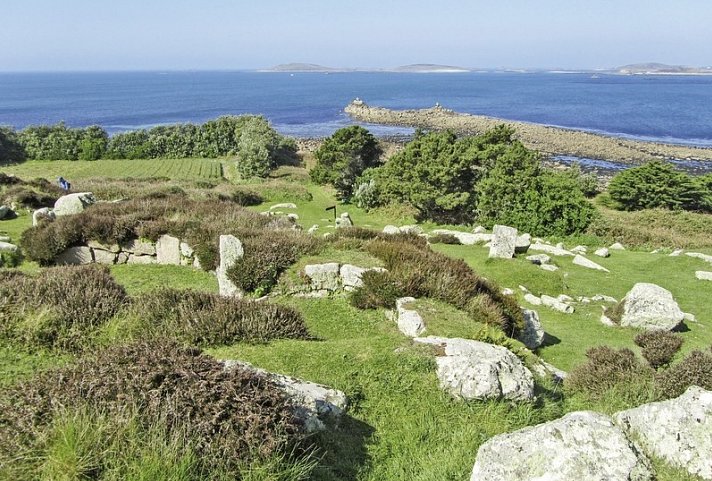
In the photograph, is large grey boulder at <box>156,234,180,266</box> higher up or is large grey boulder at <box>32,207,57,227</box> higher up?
large grey boulder at <box>32,207,57,227</box>

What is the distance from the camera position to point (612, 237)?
30.7m

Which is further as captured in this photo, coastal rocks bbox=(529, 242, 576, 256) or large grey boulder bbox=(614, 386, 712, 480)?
coastal rocks bbox=(529, 242, 576, 256)

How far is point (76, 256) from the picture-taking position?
1708 centimetres

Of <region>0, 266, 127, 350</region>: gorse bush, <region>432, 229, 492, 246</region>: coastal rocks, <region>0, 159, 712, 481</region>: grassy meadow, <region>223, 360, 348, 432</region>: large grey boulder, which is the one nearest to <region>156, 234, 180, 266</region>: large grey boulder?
<region>0, 159, 712, 481</region>: grassy meadow

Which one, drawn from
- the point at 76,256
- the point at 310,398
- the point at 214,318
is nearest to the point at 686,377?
the point at 310,398

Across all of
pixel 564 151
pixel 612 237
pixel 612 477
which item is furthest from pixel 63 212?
pixel 564 151

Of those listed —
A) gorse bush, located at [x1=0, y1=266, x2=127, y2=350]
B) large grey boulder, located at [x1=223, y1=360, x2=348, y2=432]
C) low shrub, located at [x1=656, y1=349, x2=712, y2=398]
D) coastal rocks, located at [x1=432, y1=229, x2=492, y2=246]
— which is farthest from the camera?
coastal rocks, located at [x1=432, y1=229, x2=492, y2=246]

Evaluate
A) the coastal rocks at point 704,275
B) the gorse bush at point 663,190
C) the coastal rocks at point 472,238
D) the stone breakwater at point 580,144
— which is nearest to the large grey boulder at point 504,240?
the coastal rocks at point 472,238

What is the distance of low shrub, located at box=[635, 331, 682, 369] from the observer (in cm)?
1262

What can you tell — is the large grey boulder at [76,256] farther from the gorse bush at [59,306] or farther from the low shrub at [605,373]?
the low shrub at [605,373]

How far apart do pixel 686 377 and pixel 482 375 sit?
179 inches

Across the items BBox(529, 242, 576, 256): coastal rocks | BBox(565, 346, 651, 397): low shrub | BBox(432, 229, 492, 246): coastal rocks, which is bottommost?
BBox(529, 242, 576, 256): coastal rocks

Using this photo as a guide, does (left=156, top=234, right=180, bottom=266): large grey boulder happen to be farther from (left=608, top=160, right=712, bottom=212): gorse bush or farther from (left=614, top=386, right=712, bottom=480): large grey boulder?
(left=608, top=160, right=712, bottom=212): gorse bush

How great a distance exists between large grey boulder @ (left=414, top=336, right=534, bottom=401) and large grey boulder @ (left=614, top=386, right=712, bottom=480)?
1.76m
